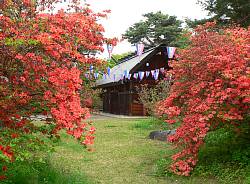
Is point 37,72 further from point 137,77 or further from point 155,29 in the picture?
point 155,29

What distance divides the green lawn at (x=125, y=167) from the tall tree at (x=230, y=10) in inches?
465

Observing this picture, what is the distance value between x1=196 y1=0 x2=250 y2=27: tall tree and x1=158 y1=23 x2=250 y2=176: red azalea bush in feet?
40.0

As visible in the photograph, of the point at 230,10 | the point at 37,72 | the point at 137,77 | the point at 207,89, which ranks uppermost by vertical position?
the point at 230,10

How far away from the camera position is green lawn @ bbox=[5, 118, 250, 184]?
6.62 m

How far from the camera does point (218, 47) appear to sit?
25.0 feet

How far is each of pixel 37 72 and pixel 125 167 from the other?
422 centimetres

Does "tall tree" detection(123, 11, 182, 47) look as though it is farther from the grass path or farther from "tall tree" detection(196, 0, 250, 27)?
the grass path

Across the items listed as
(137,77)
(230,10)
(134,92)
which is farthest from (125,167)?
(134,92)

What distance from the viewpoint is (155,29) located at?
134 feet

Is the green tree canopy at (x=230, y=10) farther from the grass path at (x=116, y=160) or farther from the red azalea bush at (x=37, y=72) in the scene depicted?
the red azalea bush at (x=37, y=72)

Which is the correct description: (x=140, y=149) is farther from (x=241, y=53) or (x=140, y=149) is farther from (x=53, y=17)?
(x=53, y=17)

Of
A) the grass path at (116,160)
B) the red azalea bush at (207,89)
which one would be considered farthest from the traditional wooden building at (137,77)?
the red azalea bush at (207,89)

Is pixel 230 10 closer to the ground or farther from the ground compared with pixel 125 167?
farther from the ground

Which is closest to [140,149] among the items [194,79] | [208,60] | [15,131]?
[194,79]
